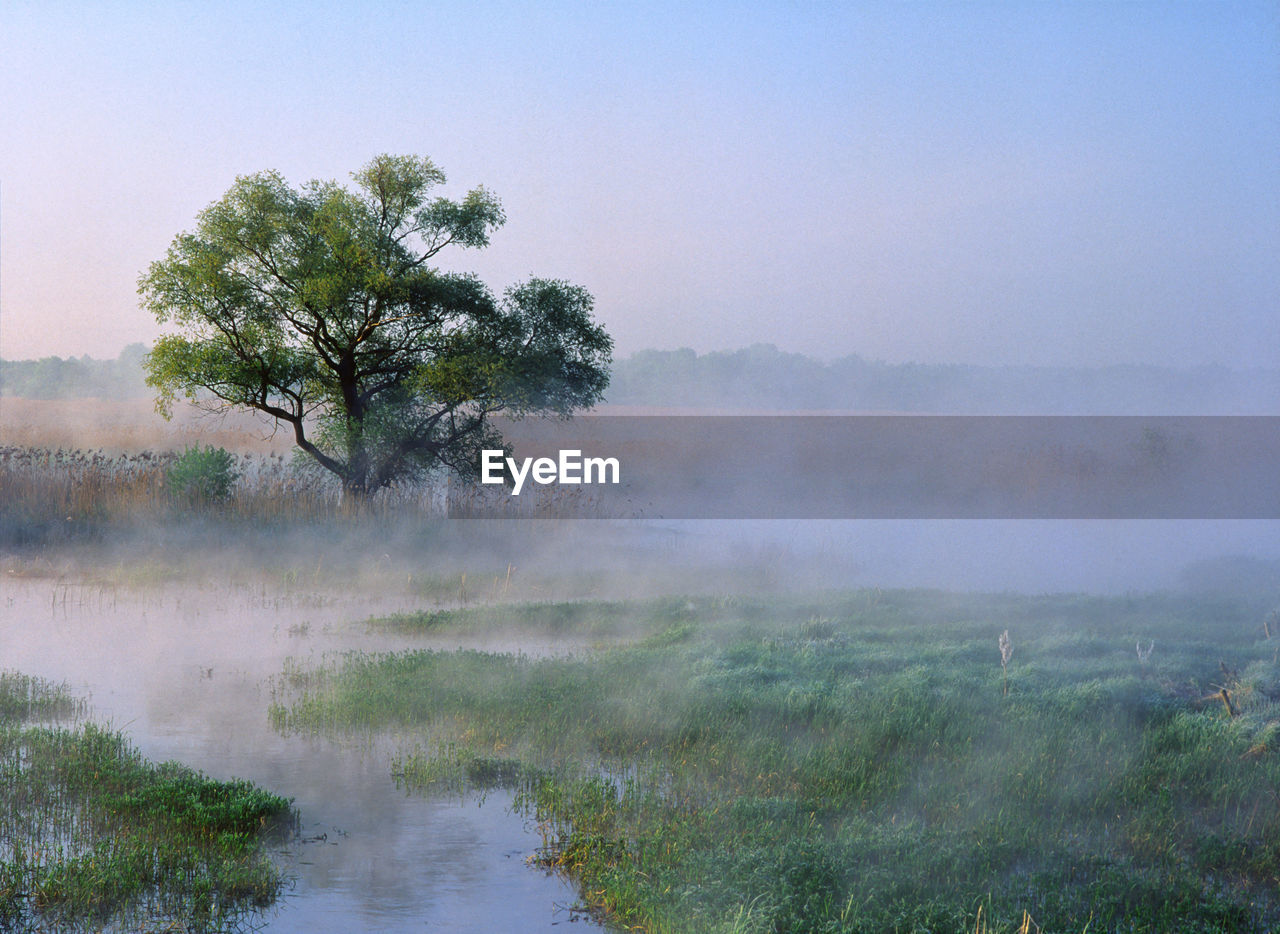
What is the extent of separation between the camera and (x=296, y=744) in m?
9.99

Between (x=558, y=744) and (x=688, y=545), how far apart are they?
15.8m

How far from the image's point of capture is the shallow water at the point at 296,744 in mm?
6676

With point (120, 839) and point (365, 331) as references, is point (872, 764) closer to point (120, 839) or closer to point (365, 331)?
point (120, 839)

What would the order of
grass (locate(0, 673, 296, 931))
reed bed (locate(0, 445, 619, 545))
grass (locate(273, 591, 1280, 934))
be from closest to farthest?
grass (locate(0, 673, 296, 931))
grass (locate(273, 591, 1280, 934))
reed bed (locate(0, 445, 619, 545))

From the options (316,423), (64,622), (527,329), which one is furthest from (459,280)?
(64,622)

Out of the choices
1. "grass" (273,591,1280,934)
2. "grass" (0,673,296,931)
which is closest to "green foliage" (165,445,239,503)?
"grass" (273,591,1280,934)

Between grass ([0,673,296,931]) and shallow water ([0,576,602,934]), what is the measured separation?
0.32 meters

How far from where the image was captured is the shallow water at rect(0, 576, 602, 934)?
21.9 feet

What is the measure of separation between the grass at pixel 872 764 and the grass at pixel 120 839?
168 centimetres

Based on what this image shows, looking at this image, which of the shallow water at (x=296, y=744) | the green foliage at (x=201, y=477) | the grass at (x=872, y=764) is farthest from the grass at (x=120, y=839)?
the green foliage at (x=201, y=477)

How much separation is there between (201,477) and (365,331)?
5125 millimetres

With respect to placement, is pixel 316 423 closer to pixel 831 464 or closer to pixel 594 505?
pixel 594 505

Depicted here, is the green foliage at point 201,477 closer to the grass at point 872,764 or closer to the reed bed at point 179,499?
the reed bed at point 179,499

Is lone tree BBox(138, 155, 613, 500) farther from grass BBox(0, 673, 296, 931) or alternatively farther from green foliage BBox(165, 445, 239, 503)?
grass BBox(0, 673, 296, 931)
